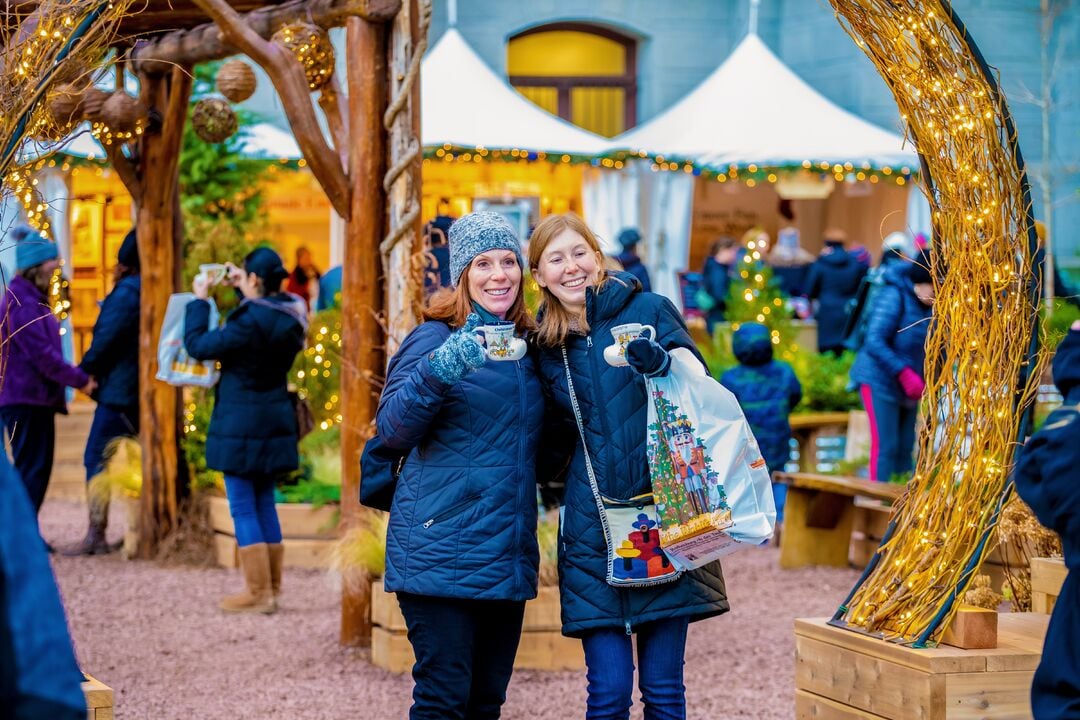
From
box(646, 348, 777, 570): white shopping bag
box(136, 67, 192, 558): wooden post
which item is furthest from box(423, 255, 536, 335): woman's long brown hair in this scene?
box(136, 67, 192, 558): wooden post

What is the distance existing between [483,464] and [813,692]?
1.54 metres

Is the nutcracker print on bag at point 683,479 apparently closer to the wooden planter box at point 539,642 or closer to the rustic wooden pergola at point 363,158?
the wooden planter box at point 539,642

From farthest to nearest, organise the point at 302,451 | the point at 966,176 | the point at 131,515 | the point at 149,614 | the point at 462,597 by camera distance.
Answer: the point at 302,451
the point at 131,515
the point at 149,614
the point at 966,176
the point at 462,597

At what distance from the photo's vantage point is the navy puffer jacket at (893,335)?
8.49 meters

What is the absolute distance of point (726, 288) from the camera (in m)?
13.9

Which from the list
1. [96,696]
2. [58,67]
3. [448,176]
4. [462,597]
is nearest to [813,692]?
[462,597]

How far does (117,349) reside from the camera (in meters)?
8.69

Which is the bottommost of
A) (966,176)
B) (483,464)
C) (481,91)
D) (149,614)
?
(149,614)

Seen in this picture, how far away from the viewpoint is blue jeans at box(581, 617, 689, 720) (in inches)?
149

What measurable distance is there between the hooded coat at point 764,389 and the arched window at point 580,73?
13009mm

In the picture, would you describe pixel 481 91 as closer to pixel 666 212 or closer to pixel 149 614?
pixel 666 212

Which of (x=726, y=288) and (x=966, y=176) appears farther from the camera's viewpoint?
(x=726, y=288)

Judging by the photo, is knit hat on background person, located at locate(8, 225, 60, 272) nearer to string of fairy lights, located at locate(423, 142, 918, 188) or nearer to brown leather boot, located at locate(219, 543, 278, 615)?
brown leather boot, located at locate(219, 543, 278, 615)

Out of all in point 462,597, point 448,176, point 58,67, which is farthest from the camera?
point 448,176
